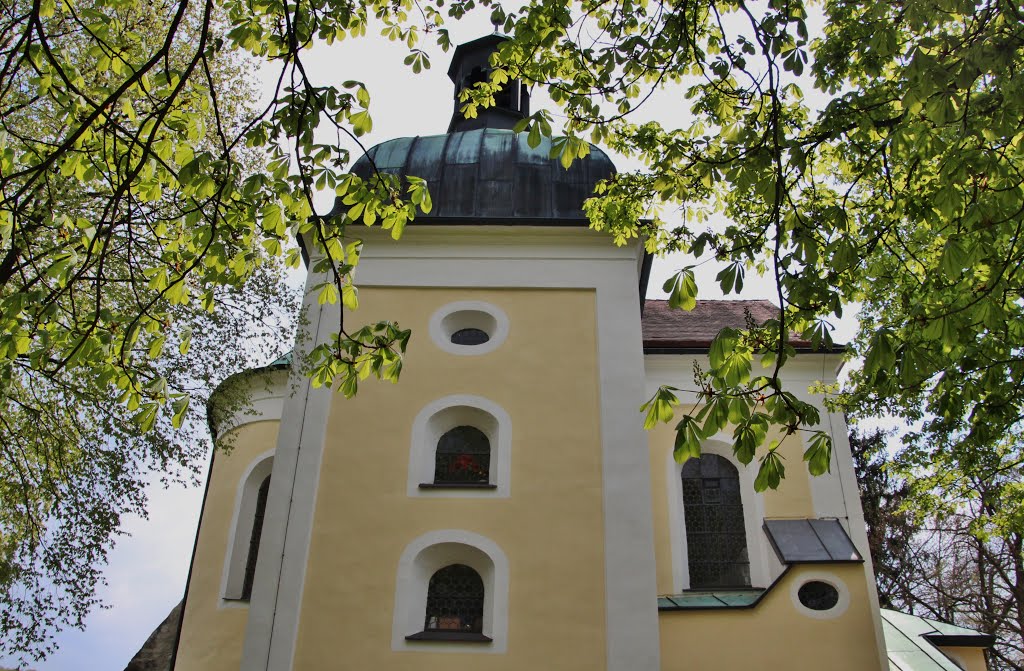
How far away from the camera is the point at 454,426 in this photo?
1000cm

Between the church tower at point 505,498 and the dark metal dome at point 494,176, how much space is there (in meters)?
0.04

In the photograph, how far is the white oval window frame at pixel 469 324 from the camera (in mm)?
10203

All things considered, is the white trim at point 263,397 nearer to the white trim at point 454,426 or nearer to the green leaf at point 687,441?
the white trim at point 454,426

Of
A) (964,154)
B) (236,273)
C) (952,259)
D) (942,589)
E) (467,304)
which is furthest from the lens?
(942,589)

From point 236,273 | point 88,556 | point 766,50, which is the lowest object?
point 88,556

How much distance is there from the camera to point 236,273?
4.75 metres

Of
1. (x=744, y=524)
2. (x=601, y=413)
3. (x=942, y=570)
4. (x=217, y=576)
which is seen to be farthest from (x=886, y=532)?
(x=217, y=576)

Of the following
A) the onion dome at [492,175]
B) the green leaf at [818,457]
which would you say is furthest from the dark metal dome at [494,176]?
the green leaf at [818,457]

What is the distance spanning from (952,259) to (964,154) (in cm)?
66

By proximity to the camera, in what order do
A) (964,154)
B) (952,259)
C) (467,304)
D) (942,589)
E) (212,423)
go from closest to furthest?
1. (952,259)
2. (964,154)
3. (467,304)
4. (212,423)
5. (942,589)

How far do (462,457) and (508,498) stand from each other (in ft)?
2.98

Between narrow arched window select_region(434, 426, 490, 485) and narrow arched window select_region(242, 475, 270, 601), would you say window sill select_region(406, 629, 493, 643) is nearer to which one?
narrow arched window select_region(434, 426, 490, 485)

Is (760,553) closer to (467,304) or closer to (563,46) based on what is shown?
(467,304)

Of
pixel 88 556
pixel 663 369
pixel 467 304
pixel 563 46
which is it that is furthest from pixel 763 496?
pixel 88 556
